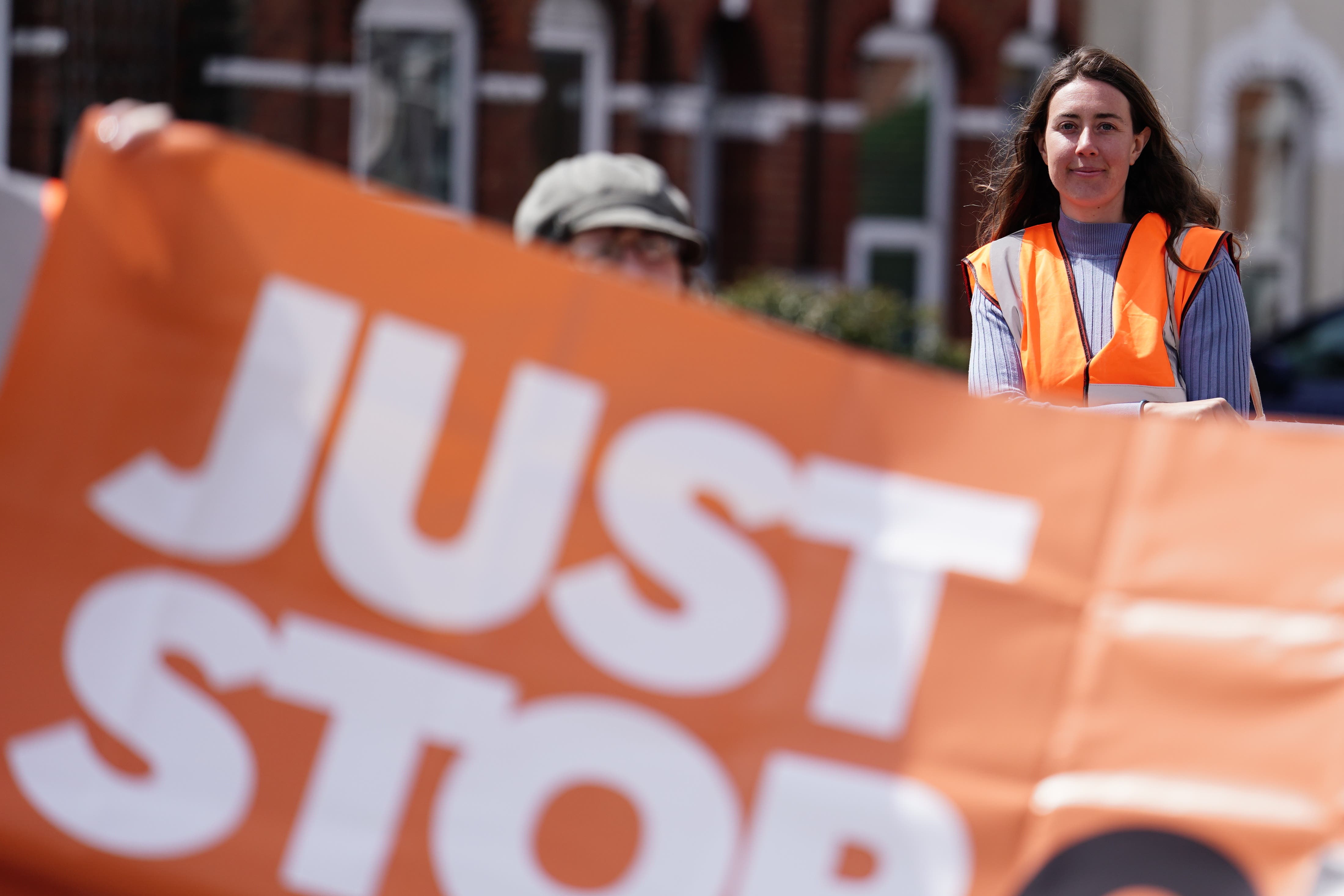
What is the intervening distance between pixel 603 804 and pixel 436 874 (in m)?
0.23

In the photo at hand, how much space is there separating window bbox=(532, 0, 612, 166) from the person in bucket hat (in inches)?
377

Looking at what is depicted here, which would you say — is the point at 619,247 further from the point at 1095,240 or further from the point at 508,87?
the point at 508,87

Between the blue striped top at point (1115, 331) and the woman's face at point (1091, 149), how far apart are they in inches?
2.2

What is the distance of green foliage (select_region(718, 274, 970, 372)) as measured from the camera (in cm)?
1116

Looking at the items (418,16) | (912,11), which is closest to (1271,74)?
(912,11)

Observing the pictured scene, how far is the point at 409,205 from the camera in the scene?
7.20 feet

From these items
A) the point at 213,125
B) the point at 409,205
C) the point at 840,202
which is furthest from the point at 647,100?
the point at 409,205

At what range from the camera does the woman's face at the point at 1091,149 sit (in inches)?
120

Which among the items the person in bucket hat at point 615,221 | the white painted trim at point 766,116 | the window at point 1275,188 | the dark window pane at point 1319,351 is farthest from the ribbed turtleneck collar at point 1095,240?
the window at point 1275,188

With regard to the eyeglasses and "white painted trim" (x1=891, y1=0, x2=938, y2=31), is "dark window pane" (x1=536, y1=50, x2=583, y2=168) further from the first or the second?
the eyeglasses

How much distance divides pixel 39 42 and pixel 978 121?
742cm

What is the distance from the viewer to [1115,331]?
290 cm

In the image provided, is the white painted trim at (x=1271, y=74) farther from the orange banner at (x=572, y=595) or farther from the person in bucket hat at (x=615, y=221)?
the orange banner at (x=572, y=595)

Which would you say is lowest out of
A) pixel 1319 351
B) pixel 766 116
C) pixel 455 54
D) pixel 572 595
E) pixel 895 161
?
pixel 1319 351
